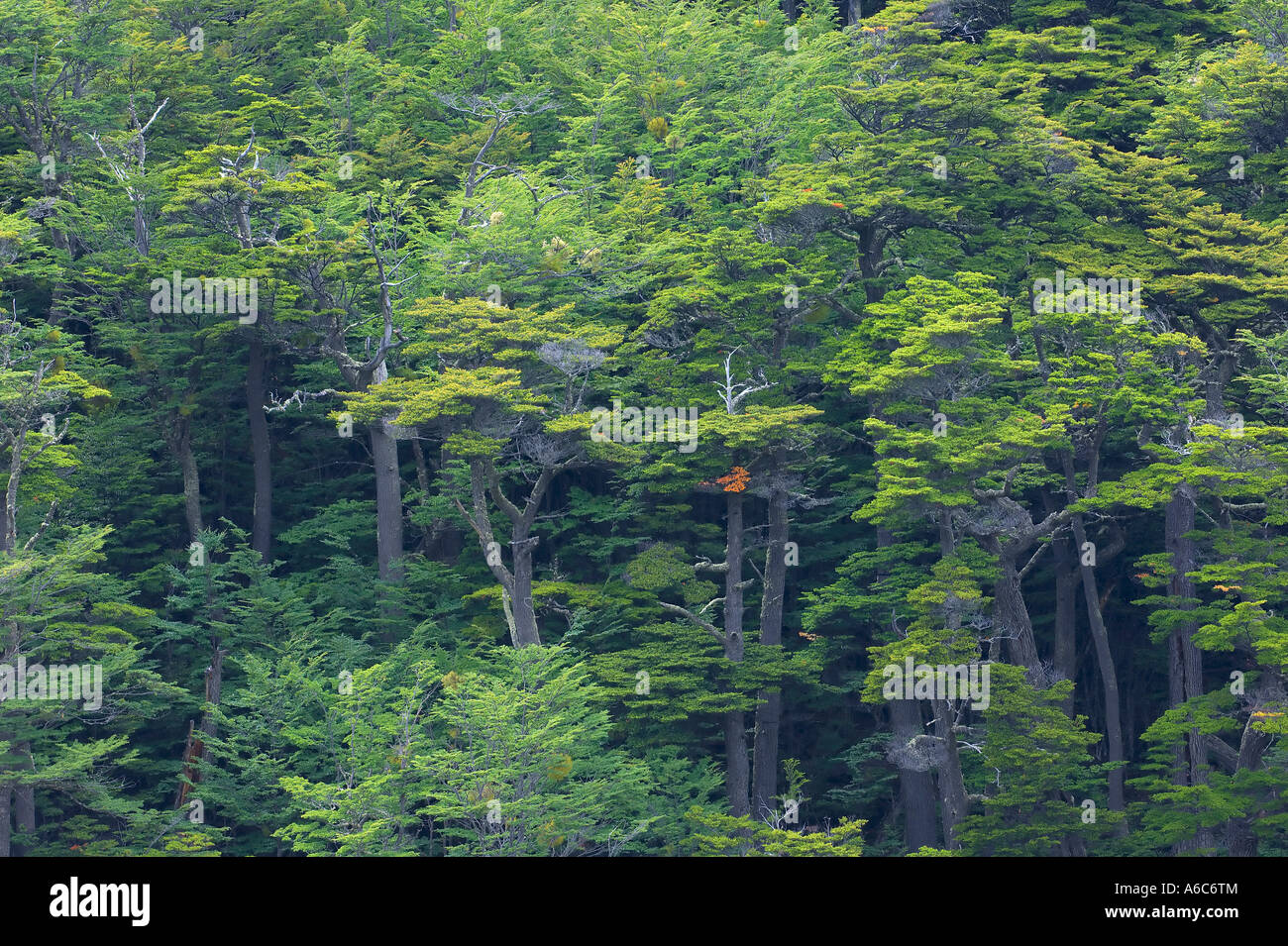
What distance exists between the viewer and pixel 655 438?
2578 centimetres

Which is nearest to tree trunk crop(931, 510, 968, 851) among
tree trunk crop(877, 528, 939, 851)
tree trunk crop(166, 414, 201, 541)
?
tree trunk crop(877, 528, 939, 851)

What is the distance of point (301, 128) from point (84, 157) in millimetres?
4447

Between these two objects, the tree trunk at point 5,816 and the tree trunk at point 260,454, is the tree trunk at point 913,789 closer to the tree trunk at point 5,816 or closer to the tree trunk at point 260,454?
the tree trunk at point 260,454

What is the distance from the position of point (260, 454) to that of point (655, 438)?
9.38 m

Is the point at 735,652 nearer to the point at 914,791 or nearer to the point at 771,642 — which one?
the point at 771,642

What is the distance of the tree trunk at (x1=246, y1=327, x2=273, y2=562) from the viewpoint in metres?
30.7

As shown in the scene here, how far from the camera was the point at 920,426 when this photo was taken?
84.8 ft

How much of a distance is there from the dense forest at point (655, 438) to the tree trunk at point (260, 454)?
0.12m

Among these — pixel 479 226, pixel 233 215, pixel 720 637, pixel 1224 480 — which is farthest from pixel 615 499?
pixel 1224 480

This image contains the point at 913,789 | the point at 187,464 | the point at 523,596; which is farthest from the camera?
the point at 187,464

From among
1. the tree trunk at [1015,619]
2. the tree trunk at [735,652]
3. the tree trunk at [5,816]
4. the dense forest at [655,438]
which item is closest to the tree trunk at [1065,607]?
the dense forest at [655,438]

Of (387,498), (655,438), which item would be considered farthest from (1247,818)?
(387,498)

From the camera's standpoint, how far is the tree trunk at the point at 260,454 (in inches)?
1207

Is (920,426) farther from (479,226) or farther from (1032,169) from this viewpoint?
(479,226)
